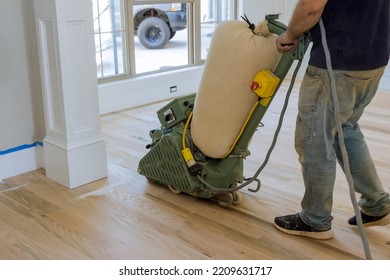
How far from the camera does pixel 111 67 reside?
162 inches

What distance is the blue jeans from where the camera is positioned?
178 cm

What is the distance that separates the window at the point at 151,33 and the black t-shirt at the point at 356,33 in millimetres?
2571

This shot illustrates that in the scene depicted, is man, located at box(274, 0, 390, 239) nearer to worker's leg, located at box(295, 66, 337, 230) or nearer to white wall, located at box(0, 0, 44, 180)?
worker's leg, located at box(295, 66, 337, 230)

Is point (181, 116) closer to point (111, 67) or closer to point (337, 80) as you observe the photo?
point (337, 80)

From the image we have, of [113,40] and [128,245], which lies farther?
[113,40]

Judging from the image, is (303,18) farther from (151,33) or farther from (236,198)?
(151,33)

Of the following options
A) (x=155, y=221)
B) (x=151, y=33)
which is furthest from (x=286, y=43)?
(x=151, y=33)

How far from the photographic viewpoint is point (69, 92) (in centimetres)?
241

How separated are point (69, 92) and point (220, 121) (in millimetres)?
789

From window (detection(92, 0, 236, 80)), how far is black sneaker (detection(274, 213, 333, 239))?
93.9 inches

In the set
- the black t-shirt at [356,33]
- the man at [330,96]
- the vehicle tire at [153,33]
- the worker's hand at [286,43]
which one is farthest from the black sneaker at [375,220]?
the vehicle tire at [153,33]

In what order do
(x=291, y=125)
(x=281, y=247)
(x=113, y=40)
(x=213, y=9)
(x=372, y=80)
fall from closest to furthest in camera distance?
(x=372, y=80)
(x=281, y=247)
(x=291, y=125)
(x=113, y=40)
(x=213, y=9)

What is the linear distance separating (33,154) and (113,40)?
1.64 metres
